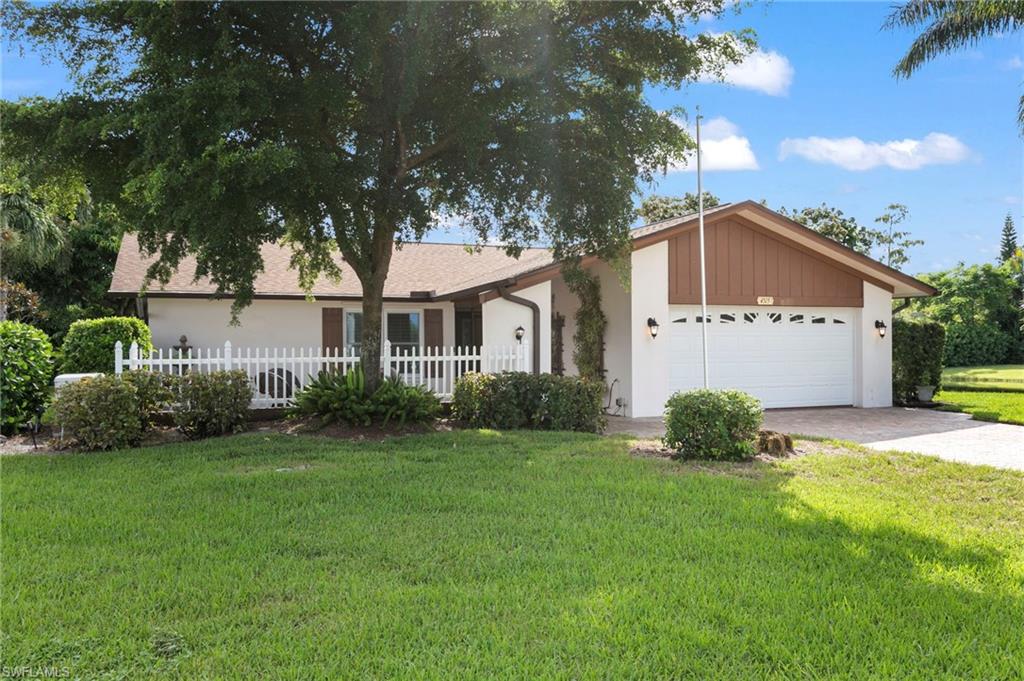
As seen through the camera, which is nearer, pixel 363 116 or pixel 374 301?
pixel 363 116

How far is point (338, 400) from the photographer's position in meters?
10.2

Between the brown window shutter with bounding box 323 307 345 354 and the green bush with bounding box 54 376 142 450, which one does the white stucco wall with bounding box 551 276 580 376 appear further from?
the green bush with bounding box 54 376 142 450

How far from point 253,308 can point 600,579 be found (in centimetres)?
1307

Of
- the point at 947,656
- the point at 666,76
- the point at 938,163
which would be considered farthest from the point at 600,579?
the point at 938,163

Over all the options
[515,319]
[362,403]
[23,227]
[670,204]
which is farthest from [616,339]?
[670,204]

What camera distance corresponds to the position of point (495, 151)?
1001 centimetres

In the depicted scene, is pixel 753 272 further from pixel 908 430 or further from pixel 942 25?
pixel 942 25

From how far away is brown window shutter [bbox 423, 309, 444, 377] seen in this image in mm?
16266

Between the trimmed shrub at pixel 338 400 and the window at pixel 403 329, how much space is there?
542 cm

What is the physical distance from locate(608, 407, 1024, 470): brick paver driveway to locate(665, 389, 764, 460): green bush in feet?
7.99

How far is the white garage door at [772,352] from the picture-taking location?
14055 millimetres

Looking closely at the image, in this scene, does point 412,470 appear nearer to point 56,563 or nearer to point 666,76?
point 56,563

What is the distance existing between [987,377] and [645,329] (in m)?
21.3

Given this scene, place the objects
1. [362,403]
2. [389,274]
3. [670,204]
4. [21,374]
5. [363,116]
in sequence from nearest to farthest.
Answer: [21,374]
[363,116]
[362,403]
[389,274]
[670,204]
